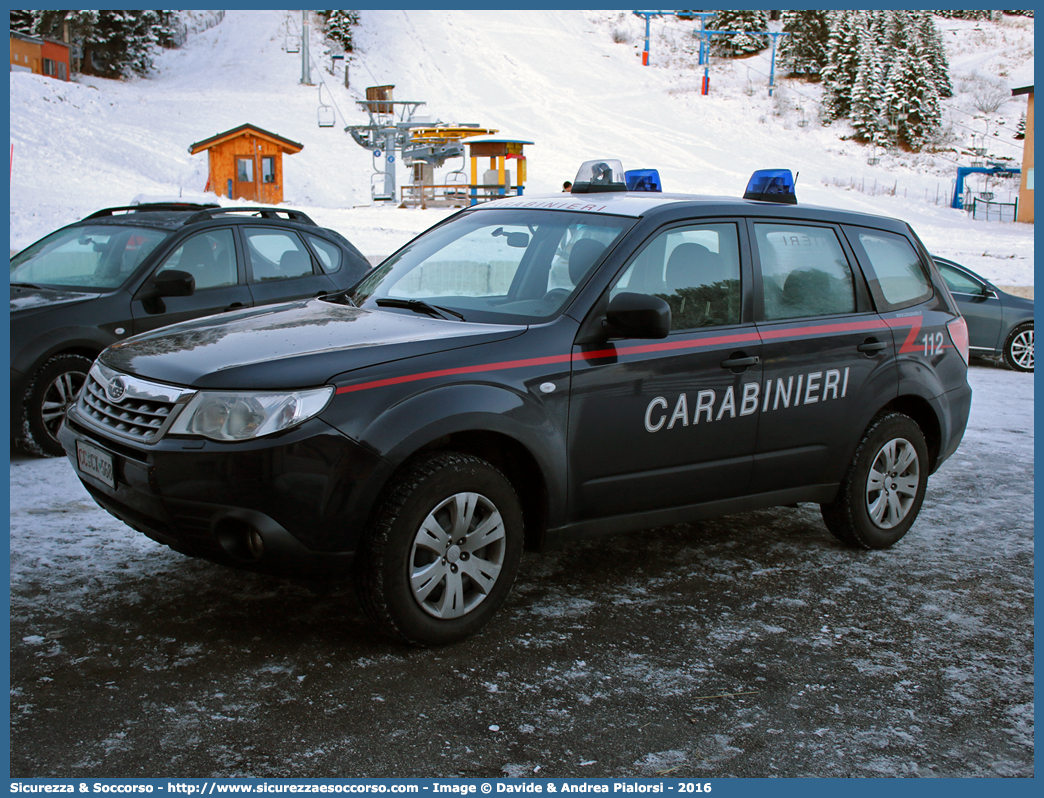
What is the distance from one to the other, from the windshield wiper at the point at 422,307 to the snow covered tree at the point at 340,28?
6560 cm

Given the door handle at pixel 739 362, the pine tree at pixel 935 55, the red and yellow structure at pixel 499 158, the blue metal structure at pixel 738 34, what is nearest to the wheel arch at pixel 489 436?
the door handle at pixel 739 362

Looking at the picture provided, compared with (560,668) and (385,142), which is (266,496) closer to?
(560,668)

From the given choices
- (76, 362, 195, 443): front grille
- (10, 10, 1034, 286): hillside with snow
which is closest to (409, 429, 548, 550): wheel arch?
(76, 362, 195, 443): front grille

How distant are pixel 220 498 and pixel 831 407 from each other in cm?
297

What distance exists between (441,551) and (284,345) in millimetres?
989

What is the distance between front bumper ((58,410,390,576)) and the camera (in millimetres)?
3443

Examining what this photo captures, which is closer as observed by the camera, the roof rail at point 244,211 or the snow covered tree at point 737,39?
the roof rail at point 244,211

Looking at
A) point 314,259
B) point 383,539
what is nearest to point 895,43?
point 314,259

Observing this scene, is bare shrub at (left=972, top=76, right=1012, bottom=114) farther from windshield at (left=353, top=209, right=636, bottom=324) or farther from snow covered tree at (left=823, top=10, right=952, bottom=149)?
windshield at (left=353, top=209, right=636, bottom=324)

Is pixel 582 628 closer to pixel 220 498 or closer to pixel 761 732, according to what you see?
pixel 761 732

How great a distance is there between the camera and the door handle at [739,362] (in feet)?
14.8

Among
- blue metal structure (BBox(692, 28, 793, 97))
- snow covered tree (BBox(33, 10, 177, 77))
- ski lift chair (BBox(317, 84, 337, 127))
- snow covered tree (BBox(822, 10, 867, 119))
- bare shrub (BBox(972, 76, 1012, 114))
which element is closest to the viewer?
ski lift chair (BBox(317, 84, 337, 127))

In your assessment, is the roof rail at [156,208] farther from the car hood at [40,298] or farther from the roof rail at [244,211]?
the car hood at [40,298]

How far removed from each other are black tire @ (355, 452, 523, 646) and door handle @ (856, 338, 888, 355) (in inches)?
83.9
